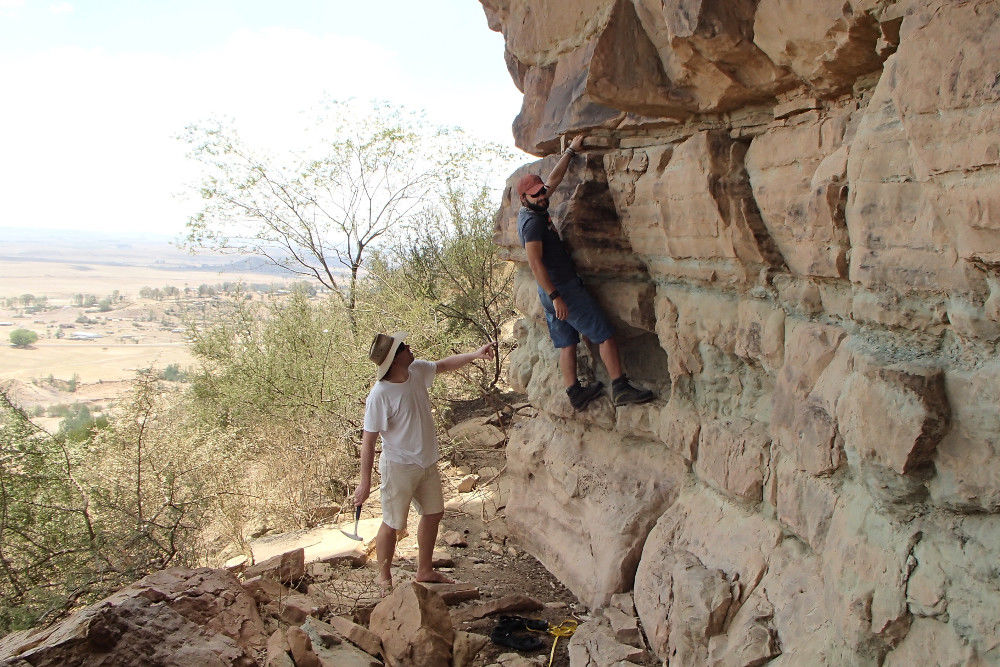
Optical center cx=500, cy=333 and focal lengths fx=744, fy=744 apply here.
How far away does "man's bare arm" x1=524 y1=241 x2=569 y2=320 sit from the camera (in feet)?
15.6

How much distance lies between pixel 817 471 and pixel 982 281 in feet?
3.77

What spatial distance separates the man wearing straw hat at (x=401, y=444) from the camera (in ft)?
15.5

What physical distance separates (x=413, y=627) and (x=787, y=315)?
257 centimetres

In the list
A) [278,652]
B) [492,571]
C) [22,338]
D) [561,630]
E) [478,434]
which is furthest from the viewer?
[22,338]

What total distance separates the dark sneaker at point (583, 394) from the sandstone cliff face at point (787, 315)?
3.2 inches

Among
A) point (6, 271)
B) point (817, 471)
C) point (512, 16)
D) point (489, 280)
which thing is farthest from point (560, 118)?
point (6, 271)

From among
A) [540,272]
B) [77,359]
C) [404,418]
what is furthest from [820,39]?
[77,359]

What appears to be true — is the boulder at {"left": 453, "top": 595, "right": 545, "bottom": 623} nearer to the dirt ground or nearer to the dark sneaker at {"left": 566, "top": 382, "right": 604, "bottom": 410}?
the dirt ground

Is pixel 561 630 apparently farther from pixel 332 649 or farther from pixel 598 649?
pixel 332 649

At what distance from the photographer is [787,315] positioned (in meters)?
3.44

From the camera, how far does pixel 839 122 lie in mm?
2910

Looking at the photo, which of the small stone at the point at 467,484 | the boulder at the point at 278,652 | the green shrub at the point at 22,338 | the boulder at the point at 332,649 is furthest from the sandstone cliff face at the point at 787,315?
the green shrub at the point at 22,338

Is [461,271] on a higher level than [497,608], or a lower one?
higher

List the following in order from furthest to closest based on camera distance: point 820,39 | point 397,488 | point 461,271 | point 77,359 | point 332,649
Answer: point 77,359, point 461,271, point 397,488, point 332,649, point 820,39
